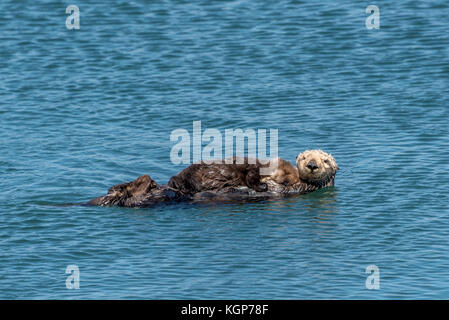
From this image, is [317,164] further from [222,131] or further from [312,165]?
[222,131]

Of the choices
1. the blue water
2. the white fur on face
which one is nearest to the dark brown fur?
the blue water

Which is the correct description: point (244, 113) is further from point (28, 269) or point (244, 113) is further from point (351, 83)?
point (28, 269)

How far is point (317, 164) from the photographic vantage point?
10602mm

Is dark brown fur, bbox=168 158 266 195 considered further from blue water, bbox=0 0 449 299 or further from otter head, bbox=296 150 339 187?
otter head, bbox=296 150 339 187

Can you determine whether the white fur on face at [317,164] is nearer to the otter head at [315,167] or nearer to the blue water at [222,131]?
the otter head at [315,167]

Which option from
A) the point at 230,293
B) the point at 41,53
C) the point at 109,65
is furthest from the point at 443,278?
the point at 41,53

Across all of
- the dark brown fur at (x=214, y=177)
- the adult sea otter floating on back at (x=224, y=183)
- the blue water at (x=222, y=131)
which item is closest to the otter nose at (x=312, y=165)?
the adult sea otter floating on back at (x=224, y=183)

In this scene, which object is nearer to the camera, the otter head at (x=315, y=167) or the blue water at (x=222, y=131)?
the blue water at (x=222, y=131)

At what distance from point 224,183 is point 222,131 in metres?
3.62

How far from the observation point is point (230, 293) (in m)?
7.84

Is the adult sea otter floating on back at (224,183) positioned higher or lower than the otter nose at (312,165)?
lower

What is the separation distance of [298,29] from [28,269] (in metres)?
11.6

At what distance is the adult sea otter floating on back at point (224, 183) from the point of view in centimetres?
1033

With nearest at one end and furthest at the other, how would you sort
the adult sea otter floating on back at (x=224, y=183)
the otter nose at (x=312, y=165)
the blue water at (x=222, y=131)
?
the blue water at (x=222, y=131), the adult sea otter floating on back at (x=224, y=183), the otter nose at (x=312, y=165)
